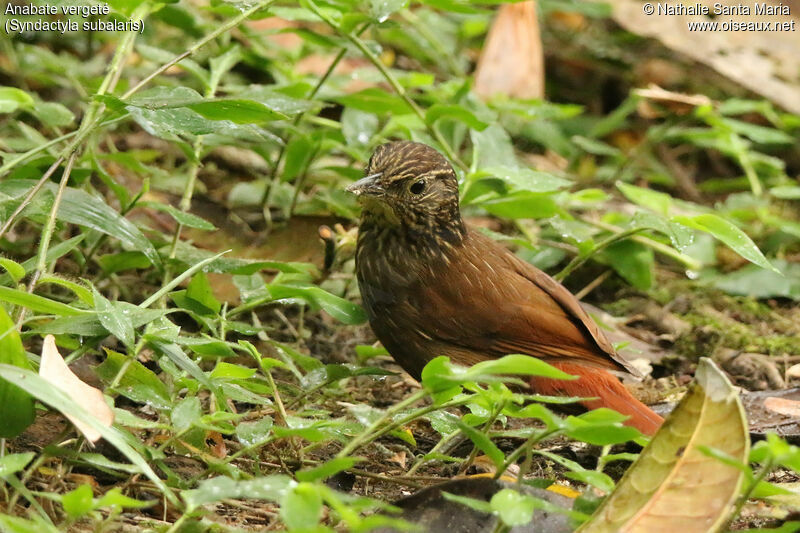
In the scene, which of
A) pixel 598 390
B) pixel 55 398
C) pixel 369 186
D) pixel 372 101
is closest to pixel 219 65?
pixel 372 101

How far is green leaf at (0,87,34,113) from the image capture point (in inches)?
132

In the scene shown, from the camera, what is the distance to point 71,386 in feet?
7.86

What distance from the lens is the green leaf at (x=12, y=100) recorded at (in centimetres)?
335

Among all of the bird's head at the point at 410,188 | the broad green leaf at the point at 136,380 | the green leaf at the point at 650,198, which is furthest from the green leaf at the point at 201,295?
the green leaf at the point at 650,198

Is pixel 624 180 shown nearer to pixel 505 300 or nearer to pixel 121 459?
pixel 505 300

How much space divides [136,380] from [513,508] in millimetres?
1171

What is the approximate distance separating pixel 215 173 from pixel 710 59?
3458mm

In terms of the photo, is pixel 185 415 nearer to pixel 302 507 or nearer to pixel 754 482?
pixel 302 507

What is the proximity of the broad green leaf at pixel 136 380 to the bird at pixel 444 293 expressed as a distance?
42.3 inches

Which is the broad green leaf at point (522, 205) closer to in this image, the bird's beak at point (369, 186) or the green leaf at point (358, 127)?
the bird's beak at point (369, 186)

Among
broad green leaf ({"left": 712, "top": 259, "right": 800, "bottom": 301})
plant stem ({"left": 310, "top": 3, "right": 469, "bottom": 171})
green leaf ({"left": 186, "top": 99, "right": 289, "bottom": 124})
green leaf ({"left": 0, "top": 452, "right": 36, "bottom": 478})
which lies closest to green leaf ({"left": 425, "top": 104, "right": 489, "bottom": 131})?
plant stem ({"left": 310, "top": 3, "right": 469, "bottom": 171})

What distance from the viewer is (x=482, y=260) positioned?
383 cm

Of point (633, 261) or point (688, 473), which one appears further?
point (633, 261)

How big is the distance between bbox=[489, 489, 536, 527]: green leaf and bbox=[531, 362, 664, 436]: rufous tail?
126cm
